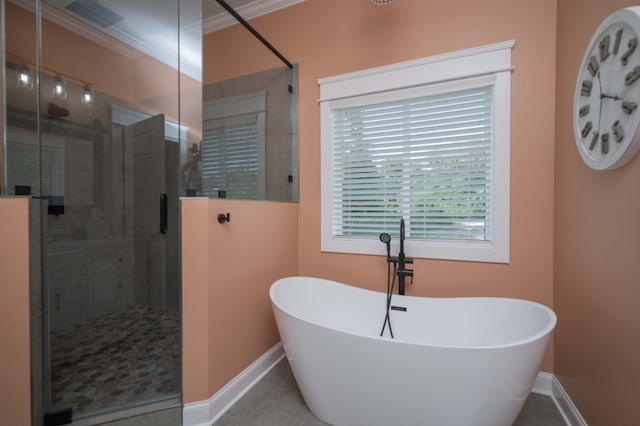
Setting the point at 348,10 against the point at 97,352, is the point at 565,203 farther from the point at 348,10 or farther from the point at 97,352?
the point at 97,352

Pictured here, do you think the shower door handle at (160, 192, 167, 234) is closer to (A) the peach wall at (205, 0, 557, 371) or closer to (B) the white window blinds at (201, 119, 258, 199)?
(B) the white window blinds at (201, 119, 258, 199)

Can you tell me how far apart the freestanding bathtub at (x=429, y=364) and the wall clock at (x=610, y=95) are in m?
0.79

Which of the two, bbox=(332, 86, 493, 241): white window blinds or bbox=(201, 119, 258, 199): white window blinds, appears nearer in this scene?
bbox=(201, 119, 258, 199): white window blinds

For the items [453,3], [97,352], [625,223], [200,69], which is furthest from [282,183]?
[625,223]

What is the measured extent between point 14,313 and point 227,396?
1094mm

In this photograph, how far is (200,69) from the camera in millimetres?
1513

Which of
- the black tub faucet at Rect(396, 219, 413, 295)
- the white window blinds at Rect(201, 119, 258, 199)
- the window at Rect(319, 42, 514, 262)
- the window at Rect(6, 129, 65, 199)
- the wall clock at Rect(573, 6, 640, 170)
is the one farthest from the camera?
the black tub faucet at Rect(396, 219, 413, 295)

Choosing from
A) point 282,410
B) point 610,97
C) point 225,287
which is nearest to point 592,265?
point 610,97

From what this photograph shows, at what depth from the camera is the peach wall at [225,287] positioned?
4.50 ft

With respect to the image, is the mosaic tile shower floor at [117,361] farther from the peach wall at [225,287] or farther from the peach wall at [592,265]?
the peach wall at [592,265]

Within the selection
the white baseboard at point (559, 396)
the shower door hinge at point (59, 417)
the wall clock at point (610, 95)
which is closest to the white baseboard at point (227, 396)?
the shower door hinge at point (59, 417)

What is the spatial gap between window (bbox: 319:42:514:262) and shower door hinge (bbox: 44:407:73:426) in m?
1.79

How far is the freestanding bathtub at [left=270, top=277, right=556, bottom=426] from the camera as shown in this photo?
1061 millimetres

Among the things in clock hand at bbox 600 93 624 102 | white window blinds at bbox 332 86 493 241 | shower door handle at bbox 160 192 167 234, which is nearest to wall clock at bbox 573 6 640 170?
Answer: clock hand at bbox 600 93 624 102
